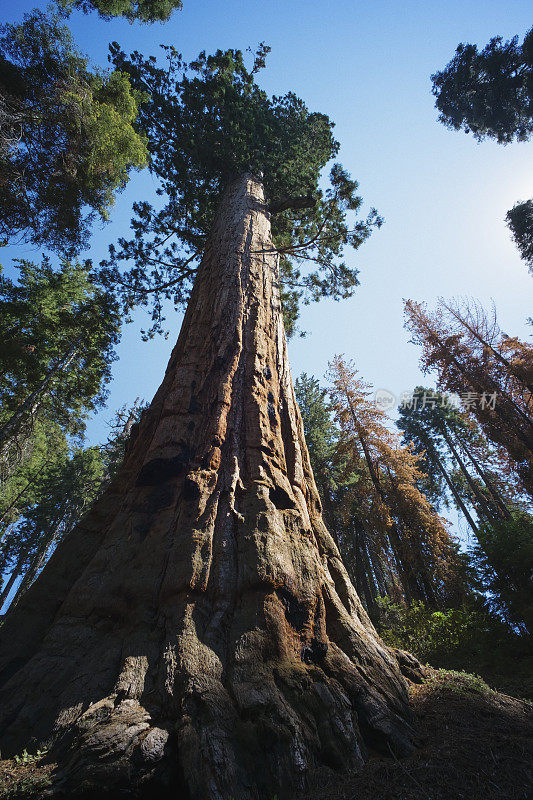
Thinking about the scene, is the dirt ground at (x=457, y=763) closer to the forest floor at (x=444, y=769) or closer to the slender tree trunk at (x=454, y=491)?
the forest floor at (x=444, y=769)

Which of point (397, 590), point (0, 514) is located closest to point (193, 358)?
point (397, 590)

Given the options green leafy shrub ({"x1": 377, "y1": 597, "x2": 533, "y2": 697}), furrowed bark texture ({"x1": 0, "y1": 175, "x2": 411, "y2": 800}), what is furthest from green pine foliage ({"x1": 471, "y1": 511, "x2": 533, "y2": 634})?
furrowed bark texture ({"x1": 0, "y1": 175, "x2": 411, "y2": 800})

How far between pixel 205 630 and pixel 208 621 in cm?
5

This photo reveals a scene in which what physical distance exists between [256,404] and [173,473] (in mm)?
937

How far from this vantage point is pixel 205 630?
191 cm

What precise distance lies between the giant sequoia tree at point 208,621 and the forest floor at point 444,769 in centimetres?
9

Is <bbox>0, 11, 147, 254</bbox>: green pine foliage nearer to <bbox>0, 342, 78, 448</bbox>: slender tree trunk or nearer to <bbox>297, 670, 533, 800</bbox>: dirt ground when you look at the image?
<bbox>0, 342, 78, 448</bbox>: slender tree trunk

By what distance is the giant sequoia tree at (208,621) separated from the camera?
1444 mm

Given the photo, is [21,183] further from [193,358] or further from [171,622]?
[171,622]

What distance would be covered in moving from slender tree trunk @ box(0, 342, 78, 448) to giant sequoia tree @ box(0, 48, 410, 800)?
895cm

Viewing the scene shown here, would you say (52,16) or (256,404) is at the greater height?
(52,16)

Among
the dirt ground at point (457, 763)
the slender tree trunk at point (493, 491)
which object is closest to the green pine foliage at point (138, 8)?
the dirt ground at point (457, 763)

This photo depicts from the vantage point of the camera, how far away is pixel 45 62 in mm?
6270

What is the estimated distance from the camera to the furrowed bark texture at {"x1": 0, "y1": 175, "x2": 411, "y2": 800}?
1433mm
